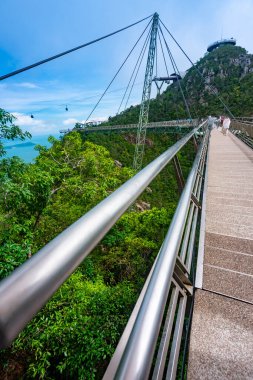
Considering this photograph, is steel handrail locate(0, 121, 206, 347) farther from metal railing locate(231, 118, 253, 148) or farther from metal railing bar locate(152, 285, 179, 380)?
metal railing locate(231, 118, 253, 148)

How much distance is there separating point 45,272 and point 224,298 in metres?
1.60

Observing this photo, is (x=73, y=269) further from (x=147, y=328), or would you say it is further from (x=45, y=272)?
(x=147, y=328)

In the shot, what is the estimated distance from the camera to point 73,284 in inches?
224

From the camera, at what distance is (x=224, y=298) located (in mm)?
1682

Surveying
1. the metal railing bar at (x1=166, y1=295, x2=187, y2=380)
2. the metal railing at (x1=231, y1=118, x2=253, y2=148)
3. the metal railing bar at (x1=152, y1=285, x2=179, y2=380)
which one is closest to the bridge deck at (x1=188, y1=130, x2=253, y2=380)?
the metal railing bar at (x1=166, y1=295, x2=187, y2=380)

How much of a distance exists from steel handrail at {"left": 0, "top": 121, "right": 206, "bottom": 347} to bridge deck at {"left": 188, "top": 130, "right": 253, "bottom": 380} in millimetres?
1069

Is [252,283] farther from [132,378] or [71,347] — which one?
[71,347]

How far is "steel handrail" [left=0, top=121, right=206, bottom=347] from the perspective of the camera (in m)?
0.33

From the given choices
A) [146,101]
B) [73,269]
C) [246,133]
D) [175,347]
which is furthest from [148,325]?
[146,101]

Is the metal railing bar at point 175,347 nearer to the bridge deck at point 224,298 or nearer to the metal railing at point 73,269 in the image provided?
the metal railing at point 73,269

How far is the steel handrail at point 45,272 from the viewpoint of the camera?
0.33 meters

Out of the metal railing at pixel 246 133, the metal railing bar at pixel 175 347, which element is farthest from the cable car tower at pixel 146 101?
the metal railing bar at pixel 175 347

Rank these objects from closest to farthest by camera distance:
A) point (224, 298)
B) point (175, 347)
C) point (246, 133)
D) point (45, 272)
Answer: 1. point (45, 272)
2. point (175, 347)
3. point (224, 298)
4. point (246, 133)

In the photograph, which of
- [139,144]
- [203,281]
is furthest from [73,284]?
[139,144]
